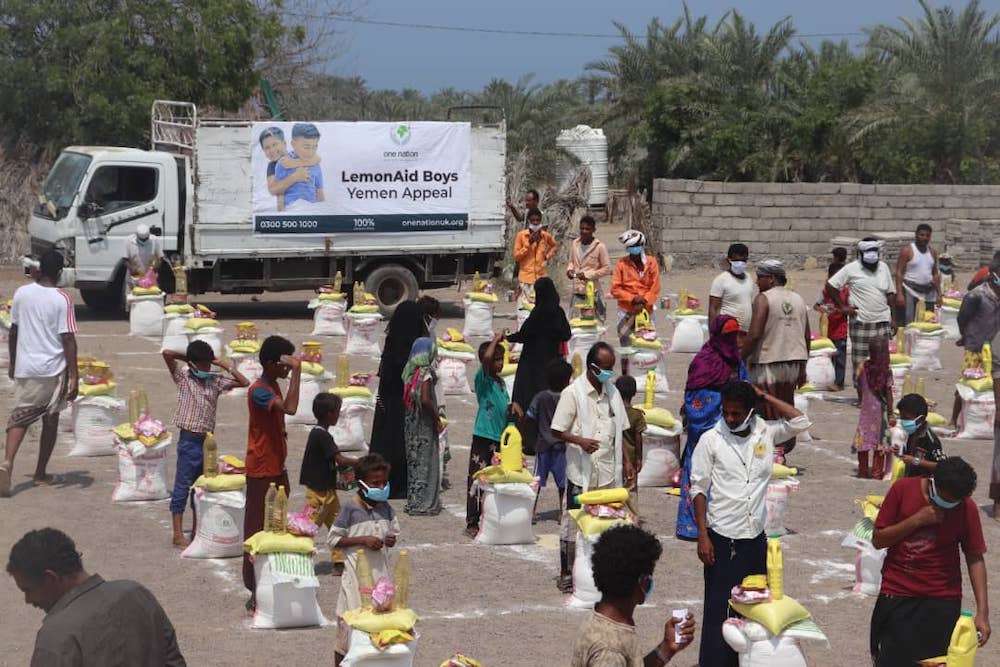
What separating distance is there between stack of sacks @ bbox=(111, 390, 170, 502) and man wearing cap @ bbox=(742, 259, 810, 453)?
448 cm

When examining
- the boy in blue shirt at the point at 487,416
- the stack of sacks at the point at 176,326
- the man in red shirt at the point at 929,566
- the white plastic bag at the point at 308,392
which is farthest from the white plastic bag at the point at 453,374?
the man in red shirt at the point at 929,566

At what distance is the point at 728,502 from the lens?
6.83 m

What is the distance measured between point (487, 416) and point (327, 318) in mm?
9376

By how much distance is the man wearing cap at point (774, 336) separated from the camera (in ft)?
36.7

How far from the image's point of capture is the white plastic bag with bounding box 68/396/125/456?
1237cm

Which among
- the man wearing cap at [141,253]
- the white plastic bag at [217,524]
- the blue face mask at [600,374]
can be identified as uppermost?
the man wearing cap at [141,253]

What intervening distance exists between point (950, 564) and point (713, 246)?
867 inches

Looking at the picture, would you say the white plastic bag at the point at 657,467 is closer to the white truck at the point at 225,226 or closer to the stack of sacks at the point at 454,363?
the stack of sacks at the point at 454,363

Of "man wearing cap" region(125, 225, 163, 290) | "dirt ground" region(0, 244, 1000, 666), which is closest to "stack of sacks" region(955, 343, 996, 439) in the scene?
"dirt ground" region(0, 244, 1000, 666)

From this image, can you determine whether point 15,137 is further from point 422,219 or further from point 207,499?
point 207,499

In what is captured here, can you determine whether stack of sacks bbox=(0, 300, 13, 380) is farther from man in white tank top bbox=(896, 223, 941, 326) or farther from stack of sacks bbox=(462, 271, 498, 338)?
man in white tank top bbox=(896, 223, 941, 326)

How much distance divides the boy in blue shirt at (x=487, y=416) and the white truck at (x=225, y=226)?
10.5 metres

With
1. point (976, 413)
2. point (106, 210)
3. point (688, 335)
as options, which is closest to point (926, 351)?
point (688, 335)

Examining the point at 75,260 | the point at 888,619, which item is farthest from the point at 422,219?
the point at 888,619
